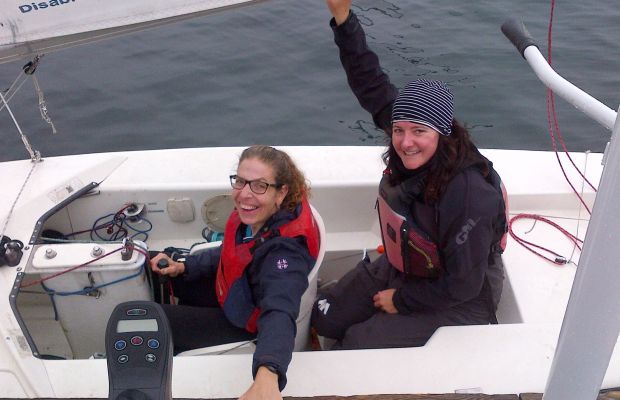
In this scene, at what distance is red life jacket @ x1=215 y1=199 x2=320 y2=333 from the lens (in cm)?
192

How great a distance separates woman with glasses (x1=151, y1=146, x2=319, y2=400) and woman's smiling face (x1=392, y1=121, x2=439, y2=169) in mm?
352

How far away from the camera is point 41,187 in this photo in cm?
263

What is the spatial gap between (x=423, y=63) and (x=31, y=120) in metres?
3.49

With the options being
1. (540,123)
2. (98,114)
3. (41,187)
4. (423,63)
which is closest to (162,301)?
(41,187)

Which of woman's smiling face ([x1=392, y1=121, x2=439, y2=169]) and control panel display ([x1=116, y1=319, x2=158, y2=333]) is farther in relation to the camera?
woman's smiling face ([x1=392, y1=121, x2=439, y2=169])

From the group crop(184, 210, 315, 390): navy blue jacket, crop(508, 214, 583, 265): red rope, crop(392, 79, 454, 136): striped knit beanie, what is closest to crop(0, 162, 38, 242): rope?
crop(184, 210, 315, 390): navy blue jacket

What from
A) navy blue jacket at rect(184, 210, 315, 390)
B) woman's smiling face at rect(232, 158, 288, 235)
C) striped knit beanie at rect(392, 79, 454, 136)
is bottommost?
navy blue jacket at rect(184, 210, 315, 390)

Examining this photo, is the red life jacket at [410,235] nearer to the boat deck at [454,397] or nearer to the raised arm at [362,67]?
the raised arm at [362,67]

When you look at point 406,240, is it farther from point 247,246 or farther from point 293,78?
point 293,78

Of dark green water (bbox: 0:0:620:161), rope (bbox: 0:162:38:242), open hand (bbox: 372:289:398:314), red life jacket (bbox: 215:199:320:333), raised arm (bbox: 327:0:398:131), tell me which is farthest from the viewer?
dark green water (bbox: 0:0:620:161)

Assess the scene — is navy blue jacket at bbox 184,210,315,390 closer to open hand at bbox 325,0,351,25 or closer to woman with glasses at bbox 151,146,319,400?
woman with glasses at bbox 151,146,319,400

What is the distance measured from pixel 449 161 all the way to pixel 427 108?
7.3 inches

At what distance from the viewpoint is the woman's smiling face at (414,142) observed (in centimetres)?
187

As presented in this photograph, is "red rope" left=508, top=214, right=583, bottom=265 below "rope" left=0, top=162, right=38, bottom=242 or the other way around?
below
